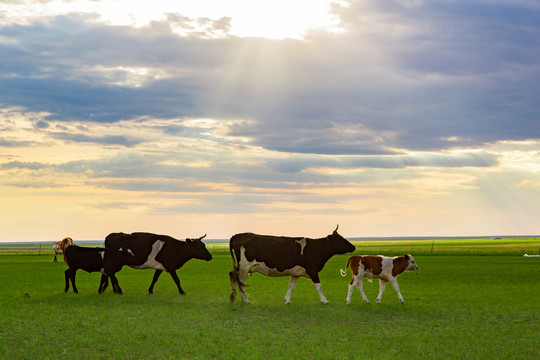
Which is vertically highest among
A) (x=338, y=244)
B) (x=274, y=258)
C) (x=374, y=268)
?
(x=338, y=244)

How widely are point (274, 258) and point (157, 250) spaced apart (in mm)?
5784

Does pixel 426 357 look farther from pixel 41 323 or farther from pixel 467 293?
pixel 467 293

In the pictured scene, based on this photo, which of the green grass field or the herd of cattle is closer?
the green grass field

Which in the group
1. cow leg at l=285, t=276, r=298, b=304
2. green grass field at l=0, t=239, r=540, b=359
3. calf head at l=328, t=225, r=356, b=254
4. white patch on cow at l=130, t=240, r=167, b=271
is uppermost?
calf head at l=328, t=225, r=356, b=254

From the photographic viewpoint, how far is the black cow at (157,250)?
21.9m

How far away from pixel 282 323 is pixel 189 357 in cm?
426

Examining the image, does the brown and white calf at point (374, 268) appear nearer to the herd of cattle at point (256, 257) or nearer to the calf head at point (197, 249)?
the herd of cattle at point (256, 257)

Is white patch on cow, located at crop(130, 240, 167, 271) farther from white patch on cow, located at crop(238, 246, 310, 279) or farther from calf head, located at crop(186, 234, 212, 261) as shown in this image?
white patch on cow, located at crop(238, 246, 310, 279)

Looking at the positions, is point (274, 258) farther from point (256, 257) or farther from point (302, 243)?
point (302, 243)

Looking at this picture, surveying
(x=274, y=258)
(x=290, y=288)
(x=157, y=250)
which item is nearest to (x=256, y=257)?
(x=274, y=258)

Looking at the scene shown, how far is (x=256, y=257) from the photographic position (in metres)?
18.9

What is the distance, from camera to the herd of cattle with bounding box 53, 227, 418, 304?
18547 millimetres

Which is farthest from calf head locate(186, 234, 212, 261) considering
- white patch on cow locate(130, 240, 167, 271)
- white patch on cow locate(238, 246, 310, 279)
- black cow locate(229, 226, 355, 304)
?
white patch on cow locate(238, 246, 310, 279)

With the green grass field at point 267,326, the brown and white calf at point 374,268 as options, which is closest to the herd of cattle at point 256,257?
the brown and white calf at point 374,268
